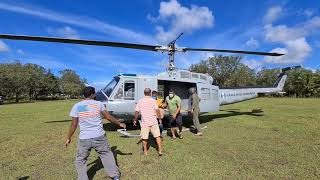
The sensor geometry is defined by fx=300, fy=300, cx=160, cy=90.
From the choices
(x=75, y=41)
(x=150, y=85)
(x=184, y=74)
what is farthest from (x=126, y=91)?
(x=75, y=41)

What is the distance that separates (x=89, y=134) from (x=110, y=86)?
6856mm

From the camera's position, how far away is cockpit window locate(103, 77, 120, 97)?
40.3 ft

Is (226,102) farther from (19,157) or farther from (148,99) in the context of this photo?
(19,157)

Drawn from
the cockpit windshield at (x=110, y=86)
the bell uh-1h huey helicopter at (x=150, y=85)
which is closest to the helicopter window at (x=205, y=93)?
the bell uh-1h huey helicopter at (x=150, y=85)

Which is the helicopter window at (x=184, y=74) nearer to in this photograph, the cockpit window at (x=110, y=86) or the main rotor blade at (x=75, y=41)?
the main rotor blade at (x=75, y=41)

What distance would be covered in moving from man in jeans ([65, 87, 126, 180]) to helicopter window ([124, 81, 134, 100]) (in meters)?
6.32

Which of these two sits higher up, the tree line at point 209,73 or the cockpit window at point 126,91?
the tree line at point 209,73

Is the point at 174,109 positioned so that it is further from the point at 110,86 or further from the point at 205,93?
the point at 205,93

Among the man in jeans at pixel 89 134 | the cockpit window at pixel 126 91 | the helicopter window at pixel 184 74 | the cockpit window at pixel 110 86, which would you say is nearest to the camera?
the man in jeans at pixel 89 134

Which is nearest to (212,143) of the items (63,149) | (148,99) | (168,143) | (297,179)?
(168,143)

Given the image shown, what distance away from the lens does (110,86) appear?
1251 centimetres

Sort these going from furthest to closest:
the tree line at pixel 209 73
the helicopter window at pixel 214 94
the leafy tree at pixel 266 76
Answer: the leafy tree at pixel 266 76 → the tree line at pixel 209 73 → the helicopter window at pixel 214 94

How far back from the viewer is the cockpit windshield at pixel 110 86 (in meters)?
12.3

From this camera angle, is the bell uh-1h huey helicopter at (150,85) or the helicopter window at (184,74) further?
the helicopter window at (184,74)
